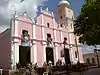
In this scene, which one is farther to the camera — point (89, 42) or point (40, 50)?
point (40, 50)

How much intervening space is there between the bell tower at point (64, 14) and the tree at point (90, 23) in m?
19.8

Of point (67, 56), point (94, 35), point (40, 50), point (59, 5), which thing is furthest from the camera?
point (59, 5)

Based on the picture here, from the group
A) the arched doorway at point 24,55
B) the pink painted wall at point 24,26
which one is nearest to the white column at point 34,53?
the arched doorway at point 24,55

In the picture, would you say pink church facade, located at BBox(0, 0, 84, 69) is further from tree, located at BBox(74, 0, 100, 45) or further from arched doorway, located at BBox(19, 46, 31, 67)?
tree, located at BBox(74, 0, 100, 45)

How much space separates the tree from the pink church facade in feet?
36.5

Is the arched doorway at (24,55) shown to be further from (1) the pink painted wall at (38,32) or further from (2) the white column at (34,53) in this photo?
(1) the pink painted wall at (38,32)

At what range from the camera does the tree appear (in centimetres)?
1427

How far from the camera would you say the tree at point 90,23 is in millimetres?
14273

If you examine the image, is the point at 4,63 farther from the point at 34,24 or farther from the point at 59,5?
the point at 59,5

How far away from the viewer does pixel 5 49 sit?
90.9 feet

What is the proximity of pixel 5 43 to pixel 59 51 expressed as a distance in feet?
35.5

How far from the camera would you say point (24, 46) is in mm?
27922

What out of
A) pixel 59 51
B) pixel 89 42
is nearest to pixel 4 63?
pixel 59 51

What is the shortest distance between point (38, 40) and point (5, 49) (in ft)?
19.1
